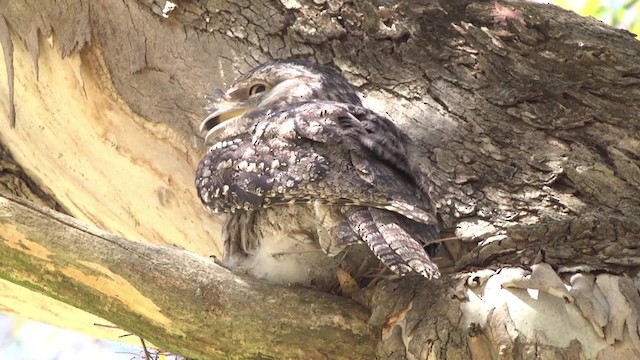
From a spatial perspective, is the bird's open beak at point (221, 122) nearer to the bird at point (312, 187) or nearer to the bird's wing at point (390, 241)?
the bird at point (312, 187)

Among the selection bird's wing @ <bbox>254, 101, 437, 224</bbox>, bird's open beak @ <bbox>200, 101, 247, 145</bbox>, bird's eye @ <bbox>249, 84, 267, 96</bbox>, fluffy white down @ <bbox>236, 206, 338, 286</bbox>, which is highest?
bird's wing @ <bbox>254, 101, 437, 224</bbox>

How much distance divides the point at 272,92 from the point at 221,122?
0.21 meters

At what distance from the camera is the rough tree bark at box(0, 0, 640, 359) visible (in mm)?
2098

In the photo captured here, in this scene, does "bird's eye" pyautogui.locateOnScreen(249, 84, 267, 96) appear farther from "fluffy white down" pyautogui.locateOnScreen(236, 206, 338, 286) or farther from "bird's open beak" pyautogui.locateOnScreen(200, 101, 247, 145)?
"fluffy white down" pyautogui.locateOnScreen(236, 206, 338, 286)

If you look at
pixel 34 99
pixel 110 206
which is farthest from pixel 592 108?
pixel 34 99

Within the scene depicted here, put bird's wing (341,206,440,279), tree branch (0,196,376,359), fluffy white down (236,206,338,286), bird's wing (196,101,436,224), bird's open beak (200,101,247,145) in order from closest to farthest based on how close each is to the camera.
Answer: bird's wing (341,206,440,279) → tree branch (0,196,376,359) → bird's wing (196,101,436,224) → fluffy white down (236,206,338,286) → bird's open beak (200,101,247,145)

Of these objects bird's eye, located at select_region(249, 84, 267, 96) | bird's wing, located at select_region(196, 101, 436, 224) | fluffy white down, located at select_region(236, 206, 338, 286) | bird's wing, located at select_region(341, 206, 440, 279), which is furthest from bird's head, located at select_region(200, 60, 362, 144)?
bird's wing, located at select_region(341, 206, 440, 279)

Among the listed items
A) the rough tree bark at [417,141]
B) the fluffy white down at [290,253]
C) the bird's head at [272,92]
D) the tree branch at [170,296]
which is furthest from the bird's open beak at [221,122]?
the tree branch at [170,296]

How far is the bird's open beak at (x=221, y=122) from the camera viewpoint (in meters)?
2.76

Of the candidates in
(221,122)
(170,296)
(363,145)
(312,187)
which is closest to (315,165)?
(312,187)

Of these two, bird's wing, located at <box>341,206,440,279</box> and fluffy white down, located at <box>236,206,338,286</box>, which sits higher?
bird's wing, located at <box>341,206,440,279</box>

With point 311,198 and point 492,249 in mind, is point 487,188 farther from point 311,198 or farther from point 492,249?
point 311,198

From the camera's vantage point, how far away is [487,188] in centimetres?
255

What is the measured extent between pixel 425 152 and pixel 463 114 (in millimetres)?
222
